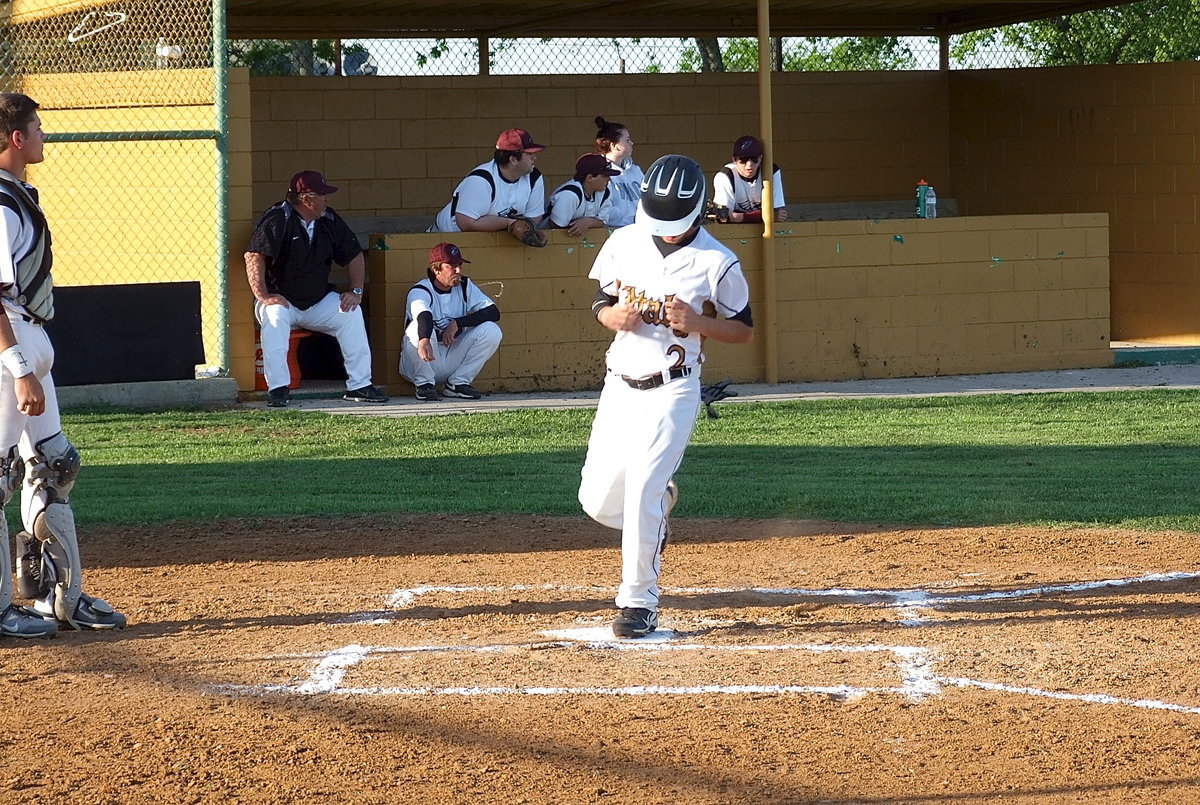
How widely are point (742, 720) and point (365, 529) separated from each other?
12.2ft

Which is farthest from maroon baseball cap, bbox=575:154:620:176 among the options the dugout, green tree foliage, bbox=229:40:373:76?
green tree foliage, bbox=229:40:373:76

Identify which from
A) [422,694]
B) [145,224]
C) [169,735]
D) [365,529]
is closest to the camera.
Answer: [169,735]

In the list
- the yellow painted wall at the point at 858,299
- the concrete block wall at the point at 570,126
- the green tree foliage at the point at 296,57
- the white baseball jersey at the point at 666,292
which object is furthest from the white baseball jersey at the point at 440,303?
the white baseball jersey at the point at 666,292

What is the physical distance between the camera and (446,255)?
490 inches

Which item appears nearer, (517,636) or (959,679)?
(959,679)

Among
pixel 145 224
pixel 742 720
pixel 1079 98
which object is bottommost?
pixel 742 720

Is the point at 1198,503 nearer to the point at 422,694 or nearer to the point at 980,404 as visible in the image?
the point at 980,404

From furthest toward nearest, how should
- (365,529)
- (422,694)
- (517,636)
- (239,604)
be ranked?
(365,529)
(239,604)
(517,636)
(422,694)

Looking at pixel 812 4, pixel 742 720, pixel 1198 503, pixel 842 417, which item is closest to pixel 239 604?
pixel 742 720

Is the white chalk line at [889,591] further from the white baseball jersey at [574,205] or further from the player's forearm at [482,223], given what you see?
the white baseball jersey at [574,205]

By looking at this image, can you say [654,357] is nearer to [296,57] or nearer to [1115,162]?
[1115,162]

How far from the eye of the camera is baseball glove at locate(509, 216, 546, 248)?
12977 millimetres

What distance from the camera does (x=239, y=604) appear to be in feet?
21.0

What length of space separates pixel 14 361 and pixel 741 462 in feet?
18.2
